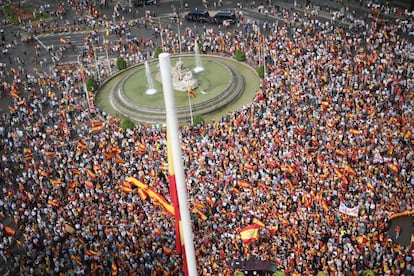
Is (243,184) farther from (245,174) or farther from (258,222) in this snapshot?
(258,222)

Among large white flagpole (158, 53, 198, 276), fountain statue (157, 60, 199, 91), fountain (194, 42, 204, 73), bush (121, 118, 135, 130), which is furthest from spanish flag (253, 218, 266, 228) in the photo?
fountain (194, 42, 204, 73)

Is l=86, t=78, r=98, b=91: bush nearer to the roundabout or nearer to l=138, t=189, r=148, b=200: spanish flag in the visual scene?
the roundabout

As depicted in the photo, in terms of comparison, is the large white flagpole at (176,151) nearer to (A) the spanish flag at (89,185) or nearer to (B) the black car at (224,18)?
(A) the spanish flag at (89,185)

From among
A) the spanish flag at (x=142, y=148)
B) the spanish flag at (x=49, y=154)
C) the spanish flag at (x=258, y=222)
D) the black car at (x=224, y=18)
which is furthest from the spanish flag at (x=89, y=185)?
the black car at (x=224, y=18)

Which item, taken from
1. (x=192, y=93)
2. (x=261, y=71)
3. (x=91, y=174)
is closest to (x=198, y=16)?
(x=261, y=71)

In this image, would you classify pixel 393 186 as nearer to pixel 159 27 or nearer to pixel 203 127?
pixel 203 127
